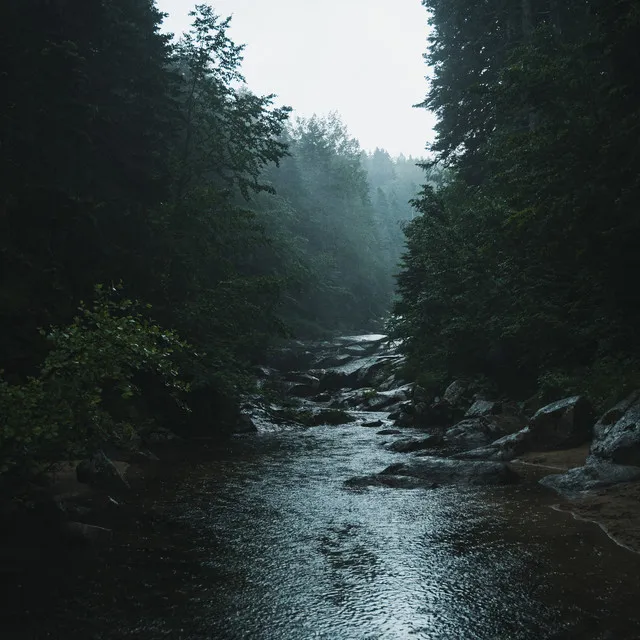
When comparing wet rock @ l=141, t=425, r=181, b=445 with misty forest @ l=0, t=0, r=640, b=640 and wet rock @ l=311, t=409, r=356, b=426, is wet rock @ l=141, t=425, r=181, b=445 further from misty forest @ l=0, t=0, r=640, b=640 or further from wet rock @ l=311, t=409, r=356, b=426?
wet rock @ l=311, t=409, r=356, b=426

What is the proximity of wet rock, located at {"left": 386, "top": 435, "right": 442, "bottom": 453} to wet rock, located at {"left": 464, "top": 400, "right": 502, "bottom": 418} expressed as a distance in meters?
2.94

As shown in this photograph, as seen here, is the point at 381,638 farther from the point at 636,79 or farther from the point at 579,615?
the point at 636,79

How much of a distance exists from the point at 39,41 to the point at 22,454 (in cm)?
1185

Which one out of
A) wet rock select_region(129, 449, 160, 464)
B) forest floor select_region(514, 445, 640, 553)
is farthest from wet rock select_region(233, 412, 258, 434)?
forest floor select_region(514, 445, 640, 553)

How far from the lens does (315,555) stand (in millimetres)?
6281

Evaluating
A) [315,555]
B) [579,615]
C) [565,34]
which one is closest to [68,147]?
[315,555]

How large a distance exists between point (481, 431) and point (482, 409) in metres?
2.57

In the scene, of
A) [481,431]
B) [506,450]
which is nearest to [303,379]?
[481,431]

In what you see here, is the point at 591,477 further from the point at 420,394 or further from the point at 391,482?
the point at 420,394

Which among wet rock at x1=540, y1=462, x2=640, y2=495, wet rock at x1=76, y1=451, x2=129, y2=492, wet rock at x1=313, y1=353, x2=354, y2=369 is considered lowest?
wet rock at x1=540, y1=462, x2=640, y2=495

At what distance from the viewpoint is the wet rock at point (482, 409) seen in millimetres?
16359

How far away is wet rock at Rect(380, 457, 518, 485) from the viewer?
388 inches

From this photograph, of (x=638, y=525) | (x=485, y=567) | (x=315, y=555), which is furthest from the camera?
(x=638, y=525)

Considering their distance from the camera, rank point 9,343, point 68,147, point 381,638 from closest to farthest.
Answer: point 381,638, point 9,343, point 68,147
